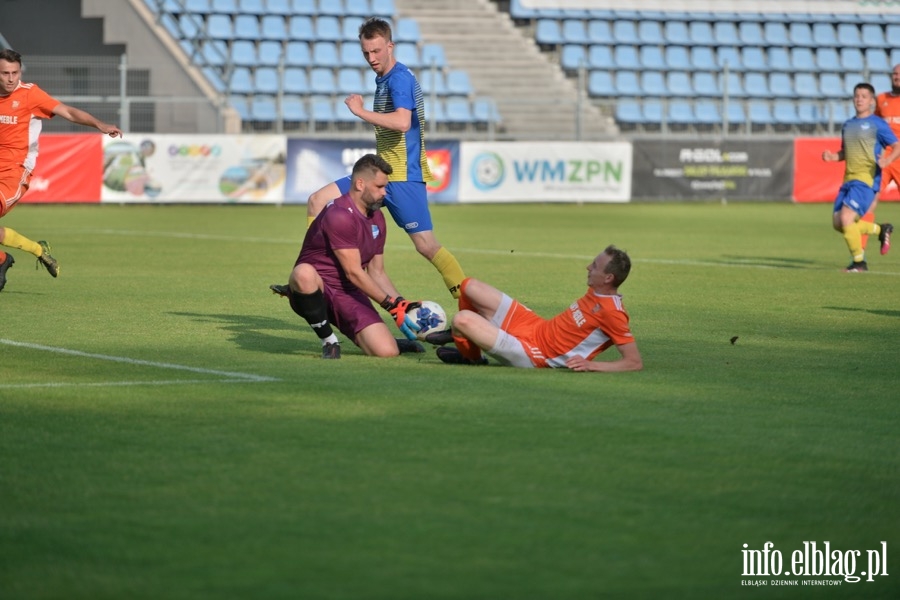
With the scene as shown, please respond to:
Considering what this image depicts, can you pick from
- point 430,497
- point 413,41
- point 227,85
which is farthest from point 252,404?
point 413,41

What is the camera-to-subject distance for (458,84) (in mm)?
34469

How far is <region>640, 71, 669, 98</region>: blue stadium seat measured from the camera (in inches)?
1473

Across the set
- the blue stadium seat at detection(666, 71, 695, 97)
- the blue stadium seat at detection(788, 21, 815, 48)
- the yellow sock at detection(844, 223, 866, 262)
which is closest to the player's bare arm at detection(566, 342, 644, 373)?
the yellow sock at detection(844, 223, 866, 262)

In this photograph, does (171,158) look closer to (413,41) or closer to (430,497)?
(413,41)

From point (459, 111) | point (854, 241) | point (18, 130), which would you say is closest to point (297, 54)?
point (459, 111)

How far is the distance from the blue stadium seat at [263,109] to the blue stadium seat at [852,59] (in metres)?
17.1

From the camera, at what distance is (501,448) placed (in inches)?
238

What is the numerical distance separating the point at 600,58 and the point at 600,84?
3.40ft

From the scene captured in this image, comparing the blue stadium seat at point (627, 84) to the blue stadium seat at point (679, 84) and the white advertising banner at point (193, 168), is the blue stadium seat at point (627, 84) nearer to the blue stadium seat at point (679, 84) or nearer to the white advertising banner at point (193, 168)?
the blue stadium seat at point (679, 84)

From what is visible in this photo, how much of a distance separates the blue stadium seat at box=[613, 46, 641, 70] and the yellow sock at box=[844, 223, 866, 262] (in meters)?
22.3

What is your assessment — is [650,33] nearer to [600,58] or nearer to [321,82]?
[600,58]

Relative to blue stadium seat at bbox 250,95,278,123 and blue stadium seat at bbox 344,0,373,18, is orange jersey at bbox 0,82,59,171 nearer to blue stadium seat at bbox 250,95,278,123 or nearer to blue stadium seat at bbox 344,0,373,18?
blue stadium seat at bbox 250,95,278,123

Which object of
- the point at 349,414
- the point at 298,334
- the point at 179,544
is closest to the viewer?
the point at 179,544

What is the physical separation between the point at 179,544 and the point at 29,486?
38.6 inches
